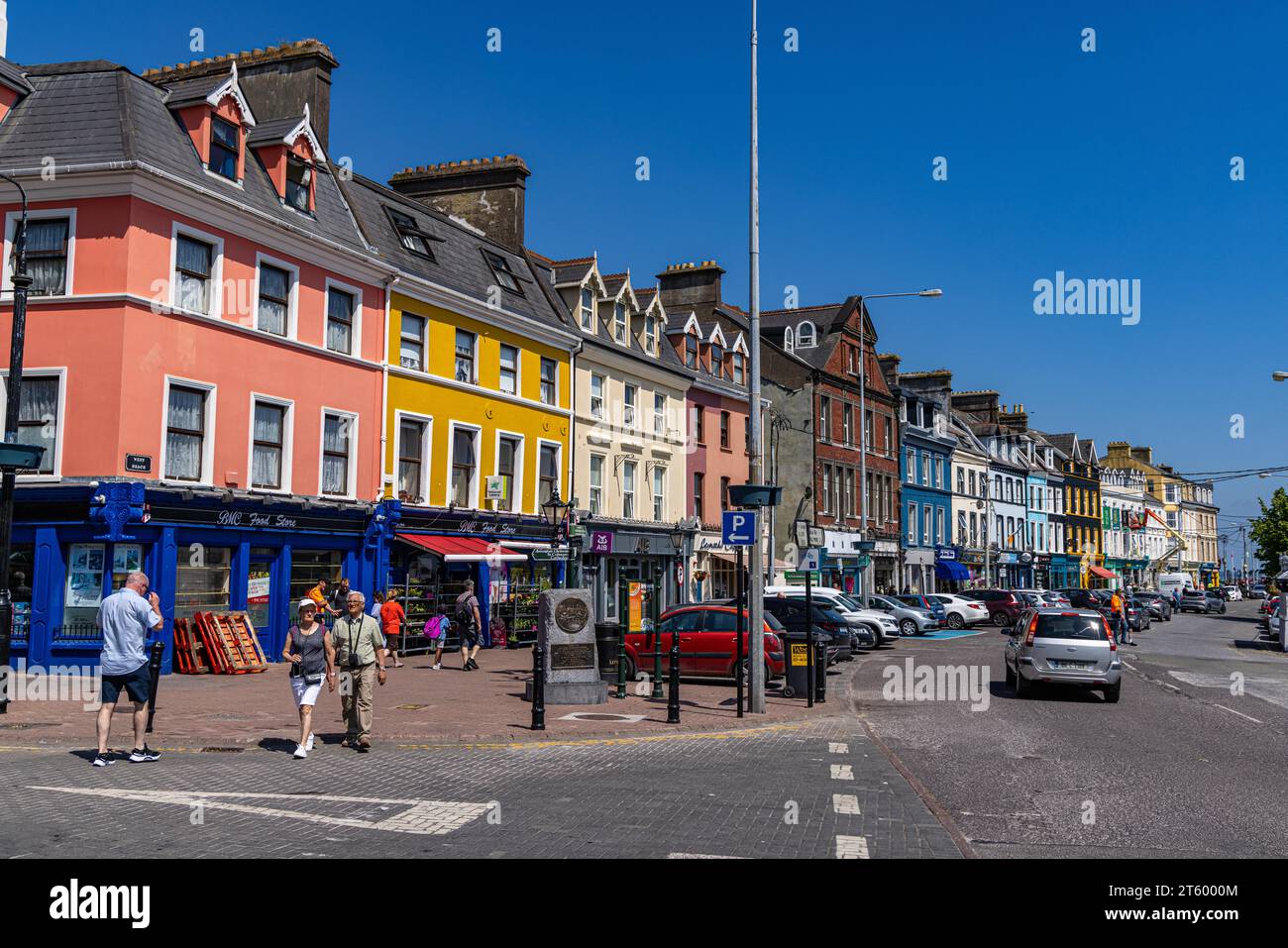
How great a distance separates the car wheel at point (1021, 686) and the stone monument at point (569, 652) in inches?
285

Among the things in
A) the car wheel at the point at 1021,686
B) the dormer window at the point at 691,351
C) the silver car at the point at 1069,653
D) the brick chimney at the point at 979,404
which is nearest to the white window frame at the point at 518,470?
the dormer window at the point at 691,351

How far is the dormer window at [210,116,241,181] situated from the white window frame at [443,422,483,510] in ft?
27.3

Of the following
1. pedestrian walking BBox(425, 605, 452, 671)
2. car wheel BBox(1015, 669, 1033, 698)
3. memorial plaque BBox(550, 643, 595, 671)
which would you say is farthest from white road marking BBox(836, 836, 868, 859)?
pedestrian walking BBox(425, 605, 452, 671)

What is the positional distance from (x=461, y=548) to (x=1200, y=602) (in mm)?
58228

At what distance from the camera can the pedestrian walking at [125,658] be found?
10906 mm

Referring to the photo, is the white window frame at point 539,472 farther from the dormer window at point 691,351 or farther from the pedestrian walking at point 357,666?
the pedestrian walking at point 357,666

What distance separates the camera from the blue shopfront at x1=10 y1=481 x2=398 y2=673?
1981 cm

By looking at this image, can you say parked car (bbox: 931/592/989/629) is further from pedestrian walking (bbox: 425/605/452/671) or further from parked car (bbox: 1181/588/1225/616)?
parked car (bbox: 1181/588/1225/616)

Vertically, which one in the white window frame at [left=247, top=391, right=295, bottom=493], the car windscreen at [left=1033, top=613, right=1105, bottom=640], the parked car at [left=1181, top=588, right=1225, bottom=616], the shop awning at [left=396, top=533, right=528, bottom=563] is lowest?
the parked car at [left=1181, top=588, right=1225, bottom=616]

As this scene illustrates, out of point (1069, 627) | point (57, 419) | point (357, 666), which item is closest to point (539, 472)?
point (57, 419)

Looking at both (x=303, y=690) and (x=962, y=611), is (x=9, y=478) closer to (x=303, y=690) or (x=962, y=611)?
(x=303, y=690)
